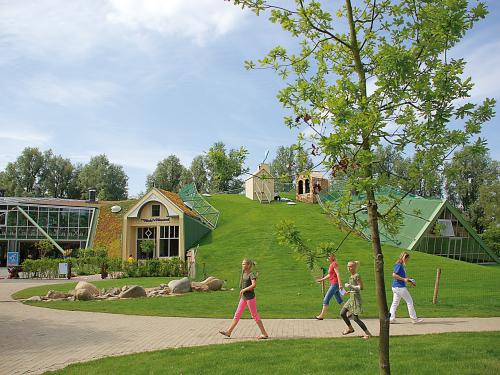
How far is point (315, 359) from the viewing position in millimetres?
7273

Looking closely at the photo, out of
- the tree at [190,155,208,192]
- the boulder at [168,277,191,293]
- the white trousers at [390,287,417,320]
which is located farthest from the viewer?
the tree at [190,155,208,192]

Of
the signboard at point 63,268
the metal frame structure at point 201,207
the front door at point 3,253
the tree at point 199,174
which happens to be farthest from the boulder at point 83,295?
the tree at point 199,174

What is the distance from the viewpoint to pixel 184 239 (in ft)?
127

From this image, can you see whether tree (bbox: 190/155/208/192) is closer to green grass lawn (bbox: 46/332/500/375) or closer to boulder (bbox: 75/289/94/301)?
boulder (bbox: 75/289/94/301)

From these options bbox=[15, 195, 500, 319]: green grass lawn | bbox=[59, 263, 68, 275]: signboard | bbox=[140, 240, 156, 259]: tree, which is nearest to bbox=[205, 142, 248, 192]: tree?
bbox=[15, 195, 500, 319]: green grass lawn

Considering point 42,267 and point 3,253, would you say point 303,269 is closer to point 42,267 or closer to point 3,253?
point 42,267

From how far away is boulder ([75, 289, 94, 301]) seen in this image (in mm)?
17844

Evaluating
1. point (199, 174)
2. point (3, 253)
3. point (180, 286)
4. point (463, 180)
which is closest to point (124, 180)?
point (199, 174)

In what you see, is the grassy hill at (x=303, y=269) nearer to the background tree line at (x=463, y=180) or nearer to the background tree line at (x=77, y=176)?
the background tree line at (x=463, y=180)

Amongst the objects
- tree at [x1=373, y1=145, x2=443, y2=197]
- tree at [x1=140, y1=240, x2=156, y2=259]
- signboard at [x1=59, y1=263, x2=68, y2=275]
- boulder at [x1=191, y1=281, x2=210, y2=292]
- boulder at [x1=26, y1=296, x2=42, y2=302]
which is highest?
tree at [x1=373, y1=145, x2=443, y2=197]

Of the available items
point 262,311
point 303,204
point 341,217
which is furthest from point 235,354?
point 303,204

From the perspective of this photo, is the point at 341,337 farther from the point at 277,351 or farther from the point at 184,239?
the point at 184,239

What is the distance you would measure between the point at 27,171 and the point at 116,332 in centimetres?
7552

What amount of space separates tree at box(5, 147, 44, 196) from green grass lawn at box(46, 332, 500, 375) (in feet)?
247
